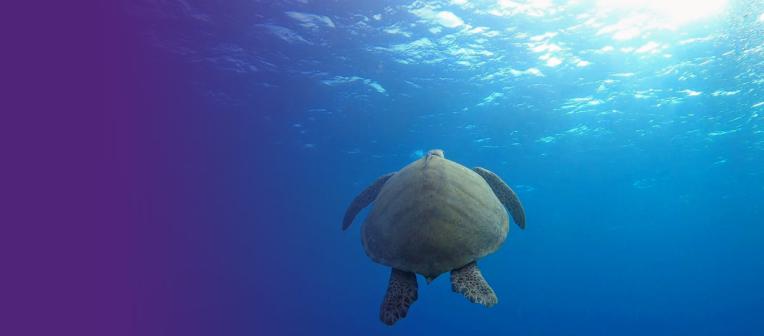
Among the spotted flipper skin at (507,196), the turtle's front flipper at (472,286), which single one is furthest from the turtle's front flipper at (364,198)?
the turtle's front flipper at (472,286)

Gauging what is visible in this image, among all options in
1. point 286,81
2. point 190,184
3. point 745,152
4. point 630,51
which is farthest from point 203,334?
point 745,152

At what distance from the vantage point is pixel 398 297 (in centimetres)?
359

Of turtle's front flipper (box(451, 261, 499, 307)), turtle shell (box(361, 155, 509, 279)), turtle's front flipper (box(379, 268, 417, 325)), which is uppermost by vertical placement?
turtle shell (box(361, 155, 509, 279))

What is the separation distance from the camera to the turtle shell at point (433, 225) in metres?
3.34

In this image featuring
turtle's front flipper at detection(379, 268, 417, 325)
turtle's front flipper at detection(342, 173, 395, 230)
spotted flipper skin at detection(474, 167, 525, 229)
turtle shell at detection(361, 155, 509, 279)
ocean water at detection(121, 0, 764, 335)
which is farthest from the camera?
ocean water at detection(121, 0, 764, 335)

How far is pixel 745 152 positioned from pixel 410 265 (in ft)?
121

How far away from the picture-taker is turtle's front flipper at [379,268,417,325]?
3443 millimetres

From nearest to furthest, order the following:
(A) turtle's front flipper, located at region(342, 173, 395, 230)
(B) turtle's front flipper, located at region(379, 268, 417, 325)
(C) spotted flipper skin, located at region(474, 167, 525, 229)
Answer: (B) turtle's front flipper, located at region(379, 268, 417, 325) → (C) spotted flipper skin, located at region(474, 167, 525, 229) → (A) turtle's front flipper, located at region(342, 173, 395, 230)

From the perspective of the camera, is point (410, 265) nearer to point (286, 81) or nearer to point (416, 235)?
point (416, 235)

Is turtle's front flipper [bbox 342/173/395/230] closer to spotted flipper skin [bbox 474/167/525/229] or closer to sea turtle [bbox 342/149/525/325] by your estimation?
spotted flipper skin [bbox 474/167/525/229]

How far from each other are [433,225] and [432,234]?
8 cm

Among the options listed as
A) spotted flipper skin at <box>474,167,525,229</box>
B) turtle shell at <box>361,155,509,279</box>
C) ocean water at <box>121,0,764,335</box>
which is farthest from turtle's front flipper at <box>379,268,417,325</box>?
ocean water at <box>121,0,764,335</box>

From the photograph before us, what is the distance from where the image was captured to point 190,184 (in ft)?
111

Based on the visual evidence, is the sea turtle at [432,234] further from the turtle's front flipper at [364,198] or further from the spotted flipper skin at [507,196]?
the turtle's front flipper at [364,198]
